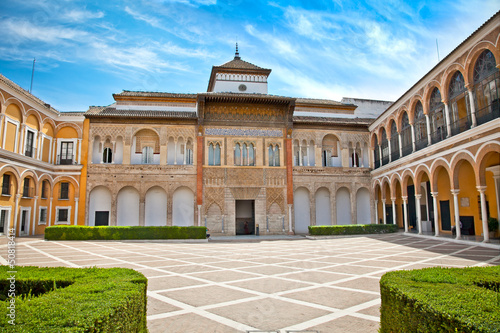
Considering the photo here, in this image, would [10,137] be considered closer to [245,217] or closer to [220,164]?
[220,164]

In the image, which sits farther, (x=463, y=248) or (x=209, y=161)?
(x=209, y=161)

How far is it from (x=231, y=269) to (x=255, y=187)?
16.3 metres

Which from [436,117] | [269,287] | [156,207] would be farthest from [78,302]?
[156,207]

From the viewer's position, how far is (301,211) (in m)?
27.6

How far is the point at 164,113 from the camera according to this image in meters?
27.3

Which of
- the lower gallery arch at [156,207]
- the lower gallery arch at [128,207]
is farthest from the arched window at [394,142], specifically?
the lower gallery arch at [128,207]

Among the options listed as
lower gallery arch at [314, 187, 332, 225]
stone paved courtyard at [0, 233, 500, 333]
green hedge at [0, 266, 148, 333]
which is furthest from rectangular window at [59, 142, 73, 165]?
green hedge at [0, 266, 148, 333]

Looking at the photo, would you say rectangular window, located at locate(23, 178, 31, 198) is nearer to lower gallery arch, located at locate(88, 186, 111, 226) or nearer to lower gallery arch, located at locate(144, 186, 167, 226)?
lower gallery arch, located at locate(88, 186, 111, 226)

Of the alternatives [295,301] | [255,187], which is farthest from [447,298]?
[255,187]

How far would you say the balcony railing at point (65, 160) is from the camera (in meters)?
26.0

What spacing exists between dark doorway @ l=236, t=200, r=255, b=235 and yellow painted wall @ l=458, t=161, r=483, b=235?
48.2 ft

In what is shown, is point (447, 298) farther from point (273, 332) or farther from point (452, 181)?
point (452, 181)

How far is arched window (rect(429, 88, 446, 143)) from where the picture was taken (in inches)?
766

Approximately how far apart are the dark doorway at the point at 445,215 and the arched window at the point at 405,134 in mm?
4124
